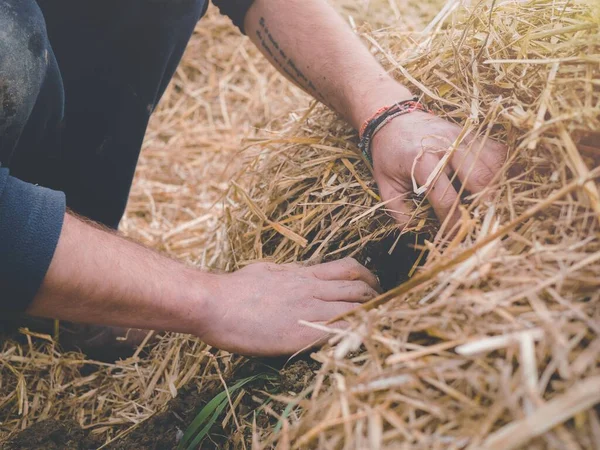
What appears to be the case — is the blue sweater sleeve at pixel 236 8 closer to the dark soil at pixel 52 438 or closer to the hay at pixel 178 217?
the hay at pixel 178 217

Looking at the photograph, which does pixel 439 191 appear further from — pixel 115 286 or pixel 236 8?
pixel 236 8

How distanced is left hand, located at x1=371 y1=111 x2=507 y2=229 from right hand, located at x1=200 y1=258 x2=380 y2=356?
19cm

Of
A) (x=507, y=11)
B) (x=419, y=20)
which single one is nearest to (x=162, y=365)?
(x=507, y=11)

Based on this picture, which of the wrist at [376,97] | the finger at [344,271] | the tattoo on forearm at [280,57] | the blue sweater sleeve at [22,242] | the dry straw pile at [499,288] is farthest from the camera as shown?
the tattoo on forearm at [280,57]

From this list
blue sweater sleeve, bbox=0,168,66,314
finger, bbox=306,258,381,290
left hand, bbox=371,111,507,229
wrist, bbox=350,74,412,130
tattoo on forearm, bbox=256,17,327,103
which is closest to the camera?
blue sweater sleeve, bbox=0,168,66,314

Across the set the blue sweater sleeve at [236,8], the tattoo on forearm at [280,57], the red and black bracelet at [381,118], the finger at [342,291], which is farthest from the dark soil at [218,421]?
the blue sweater sleeve at [236,8]

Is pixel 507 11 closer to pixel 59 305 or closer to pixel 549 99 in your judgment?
pixel 549 99

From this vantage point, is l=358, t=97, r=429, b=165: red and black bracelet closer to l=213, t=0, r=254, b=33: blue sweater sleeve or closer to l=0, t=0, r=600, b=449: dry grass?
l=0, t=0, r=600, b=449: dry grass

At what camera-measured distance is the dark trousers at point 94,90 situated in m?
1.35

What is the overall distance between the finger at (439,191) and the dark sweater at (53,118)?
26.5 inches

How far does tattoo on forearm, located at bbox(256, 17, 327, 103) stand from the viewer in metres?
1.56

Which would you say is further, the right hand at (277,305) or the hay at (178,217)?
the hay at (178,217)

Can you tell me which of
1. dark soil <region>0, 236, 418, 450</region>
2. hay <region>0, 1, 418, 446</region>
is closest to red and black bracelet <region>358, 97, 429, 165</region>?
dark soil <region>0, 236, 418, 450</region>

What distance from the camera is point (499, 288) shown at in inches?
31.4
